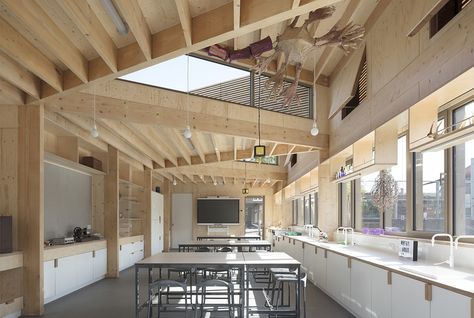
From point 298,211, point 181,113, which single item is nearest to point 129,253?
point 181,113

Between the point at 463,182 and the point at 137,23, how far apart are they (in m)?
3.49

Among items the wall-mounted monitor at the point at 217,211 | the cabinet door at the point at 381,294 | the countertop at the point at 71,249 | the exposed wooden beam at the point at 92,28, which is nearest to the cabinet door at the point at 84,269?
the countertop at the point at 71,249

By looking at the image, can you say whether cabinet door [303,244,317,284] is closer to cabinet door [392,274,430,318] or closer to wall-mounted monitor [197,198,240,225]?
cabinet door [392,274,430,318]

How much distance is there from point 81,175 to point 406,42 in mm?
6562

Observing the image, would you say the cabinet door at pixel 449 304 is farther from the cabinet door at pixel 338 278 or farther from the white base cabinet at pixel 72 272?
the white base cabinet at pixel 72 272

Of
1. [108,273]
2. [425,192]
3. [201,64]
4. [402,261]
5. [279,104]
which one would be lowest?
[108,273]

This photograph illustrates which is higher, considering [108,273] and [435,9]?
[435,9]

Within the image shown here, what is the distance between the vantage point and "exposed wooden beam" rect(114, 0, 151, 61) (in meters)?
3.89

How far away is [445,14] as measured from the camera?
3939mm

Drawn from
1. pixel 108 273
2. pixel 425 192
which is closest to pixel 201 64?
pixel 425 192

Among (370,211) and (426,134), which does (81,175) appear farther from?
(426,134)

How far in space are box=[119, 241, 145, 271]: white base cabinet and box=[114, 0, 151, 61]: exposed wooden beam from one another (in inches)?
267

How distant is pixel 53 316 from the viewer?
225 inches

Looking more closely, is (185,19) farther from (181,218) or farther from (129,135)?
(181,218)
